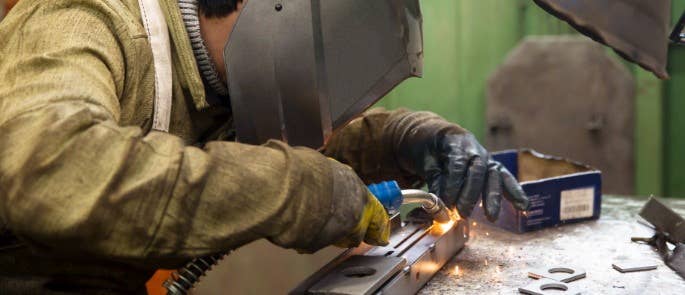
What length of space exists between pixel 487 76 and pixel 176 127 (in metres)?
2.11

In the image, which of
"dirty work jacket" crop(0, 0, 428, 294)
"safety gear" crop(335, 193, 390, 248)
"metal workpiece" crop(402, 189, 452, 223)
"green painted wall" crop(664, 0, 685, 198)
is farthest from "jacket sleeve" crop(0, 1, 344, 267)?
"green painted wall" crop(664, 0, 685, 198)

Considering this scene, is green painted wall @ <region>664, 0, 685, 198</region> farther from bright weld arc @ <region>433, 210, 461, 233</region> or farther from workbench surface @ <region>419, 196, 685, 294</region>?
bright weld arc @ <region>433, 210, 461, 233</region>

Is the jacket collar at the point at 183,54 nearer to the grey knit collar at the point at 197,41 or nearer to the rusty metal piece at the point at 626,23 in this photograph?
the grey knit collar at the point at 197,41

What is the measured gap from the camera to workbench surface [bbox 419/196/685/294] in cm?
146

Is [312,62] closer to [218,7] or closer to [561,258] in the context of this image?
[218,7]

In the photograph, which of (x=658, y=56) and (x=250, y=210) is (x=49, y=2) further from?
(x=658, y=56)

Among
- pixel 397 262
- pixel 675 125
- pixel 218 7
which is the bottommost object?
pixel 675 125

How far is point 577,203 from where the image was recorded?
6.27 ft

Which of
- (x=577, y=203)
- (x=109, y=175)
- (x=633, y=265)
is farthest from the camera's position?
(x=577, y=203)

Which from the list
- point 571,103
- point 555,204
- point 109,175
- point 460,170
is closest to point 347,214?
point 109,175

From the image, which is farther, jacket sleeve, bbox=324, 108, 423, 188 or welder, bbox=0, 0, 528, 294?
jacket sleeve, bbox=324, 108, 423, 188

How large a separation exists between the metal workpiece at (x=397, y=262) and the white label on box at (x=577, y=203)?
30 cm

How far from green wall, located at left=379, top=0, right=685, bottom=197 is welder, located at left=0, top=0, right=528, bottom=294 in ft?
5.54

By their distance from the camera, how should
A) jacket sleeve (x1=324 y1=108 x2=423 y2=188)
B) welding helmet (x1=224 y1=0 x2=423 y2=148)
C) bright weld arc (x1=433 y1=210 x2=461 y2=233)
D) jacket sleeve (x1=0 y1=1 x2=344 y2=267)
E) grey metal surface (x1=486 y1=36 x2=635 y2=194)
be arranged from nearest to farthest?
1. jacket sleeve (x1=0 y1=1 x2=344 y2=267)
2. welding helmet (x1=224 y1=0 x2=423 y2=148)
3. bright weld arc (x1=433 y1=210 x2=461 y2=233)
4. jacket sleeve (x1=324 y1=108 x2=423 y2=188)
5. grey metal surface (x1=486 y1=36 x2=635 y2=194)
